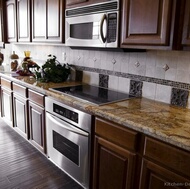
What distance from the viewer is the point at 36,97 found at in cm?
229

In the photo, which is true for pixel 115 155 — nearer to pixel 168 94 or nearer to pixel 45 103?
pixel 168 94

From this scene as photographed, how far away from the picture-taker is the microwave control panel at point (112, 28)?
1589 millimetres

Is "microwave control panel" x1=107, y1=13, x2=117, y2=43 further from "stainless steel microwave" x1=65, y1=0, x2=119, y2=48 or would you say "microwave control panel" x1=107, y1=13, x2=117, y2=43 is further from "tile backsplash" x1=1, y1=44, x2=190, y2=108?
"tile backsplash" x1=1, y1=44, x2=190, y2=108

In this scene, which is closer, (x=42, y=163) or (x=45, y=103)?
(x=45, y=103)

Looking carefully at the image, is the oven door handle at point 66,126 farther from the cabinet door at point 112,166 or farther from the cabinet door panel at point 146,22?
the cabinet door panel at point 146,22

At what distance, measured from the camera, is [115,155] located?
1.44m

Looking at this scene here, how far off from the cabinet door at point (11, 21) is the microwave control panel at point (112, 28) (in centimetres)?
212

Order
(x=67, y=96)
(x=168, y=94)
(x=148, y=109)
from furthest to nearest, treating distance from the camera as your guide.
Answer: (x=67, y=96) → (x=168, y=94) → (x=148, y=109)

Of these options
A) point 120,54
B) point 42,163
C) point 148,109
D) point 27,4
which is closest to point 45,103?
point 42,163

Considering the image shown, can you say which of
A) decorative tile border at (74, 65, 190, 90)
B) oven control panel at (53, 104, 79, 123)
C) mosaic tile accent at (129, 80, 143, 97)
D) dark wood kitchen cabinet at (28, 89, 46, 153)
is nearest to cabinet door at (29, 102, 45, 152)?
dark wood kitchen cabinet at (28, 89, 46, 153)

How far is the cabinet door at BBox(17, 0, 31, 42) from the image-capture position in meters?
2.79

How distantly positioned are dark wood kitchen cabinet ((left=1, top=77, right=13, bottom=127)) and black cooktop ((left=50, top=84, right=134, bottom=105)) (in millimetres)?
1195

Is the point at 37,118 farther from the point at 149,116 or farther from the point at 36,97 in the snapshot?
the point at 149,116

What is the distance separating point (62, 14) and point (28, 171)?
5.66ft
